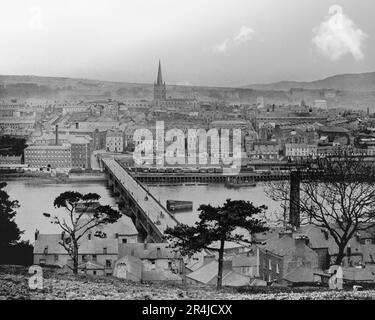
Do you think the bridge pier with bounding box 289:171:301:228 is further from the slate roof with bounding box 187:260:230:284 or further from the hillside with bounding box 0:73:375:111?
the slate roof with bounding box 187:260:230:284

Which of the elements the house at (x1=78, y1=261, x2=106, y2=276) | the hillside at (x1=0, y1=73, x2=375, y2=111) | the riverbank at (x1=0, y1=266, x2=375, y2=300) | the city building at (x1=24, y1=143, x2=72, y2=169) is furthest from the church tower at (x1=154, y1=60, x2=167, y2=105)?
the riverbank at (x1=0, y1=266, x2=375, y2=300)

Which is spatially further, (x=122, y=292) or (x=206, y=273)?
(x=206, y=273)

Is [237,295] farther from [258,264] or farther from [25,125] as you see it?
[25,125]

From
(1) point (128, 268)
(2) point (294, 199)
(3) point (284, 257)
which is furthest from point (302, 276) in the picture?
(1) point (128, 268)

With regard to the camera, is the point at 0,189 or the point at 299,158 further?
the point at 299,158

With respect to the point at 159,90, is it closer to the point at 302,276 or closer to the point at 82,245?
the point at 82,245

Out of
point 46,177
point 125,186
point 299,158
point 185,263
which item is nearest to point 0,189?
point 46,177
